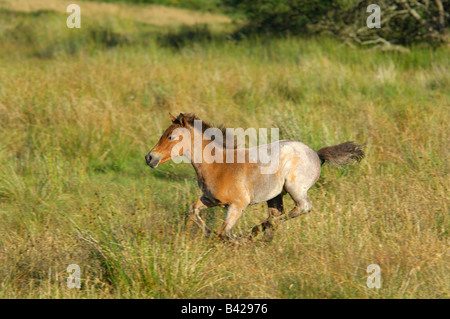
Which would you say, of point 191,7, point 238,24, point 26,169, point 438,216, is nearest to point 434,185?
point 438,216

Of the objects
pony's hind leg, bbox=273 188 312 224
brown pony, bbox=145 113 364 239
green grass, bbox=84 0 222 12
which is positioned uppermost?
green grass, bbox=84 0 222 12

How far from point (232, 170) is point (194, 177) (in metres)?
2.39

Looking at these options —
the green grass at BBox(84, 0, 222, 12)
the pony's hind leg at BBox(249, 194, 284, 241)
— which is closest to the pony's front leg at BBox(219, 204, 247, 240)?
the pony's hind leg at BBox(249, 194, 284, 241)

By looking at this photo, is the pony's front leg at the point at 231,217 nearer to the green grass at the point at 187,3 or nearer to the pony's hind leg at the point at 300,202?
the pony's hind leg at the point at 300,202

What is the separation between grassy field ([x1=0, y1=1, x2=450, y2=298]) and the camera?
4059mm

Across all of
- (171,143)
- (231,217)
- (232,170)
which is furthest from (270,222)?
(171,143)

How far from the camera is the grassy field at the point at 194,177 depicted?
406cm

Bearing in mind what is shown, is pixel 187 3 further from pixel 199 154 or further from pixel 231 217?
pixel 231 217

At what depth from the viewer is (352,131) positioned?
7.43 metres

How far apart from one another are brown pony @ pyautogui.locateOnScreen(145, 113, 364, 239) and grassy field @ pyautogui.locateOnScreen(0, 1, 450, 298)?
29 cm

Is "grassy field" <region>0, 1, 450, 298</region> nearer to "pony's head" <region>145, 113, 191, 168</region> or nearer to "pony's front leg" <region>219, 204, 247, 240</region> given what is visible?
"pony's front leg" <region>219, 204, 247, 240</region>

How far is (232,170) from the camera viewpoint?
4.49 metres

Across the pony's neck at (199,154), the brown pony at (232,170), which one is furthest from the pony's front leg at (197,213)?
the pony's neck at (199,154)

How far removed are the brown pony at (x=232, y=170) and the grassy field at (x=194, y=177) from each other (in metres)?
0.29
